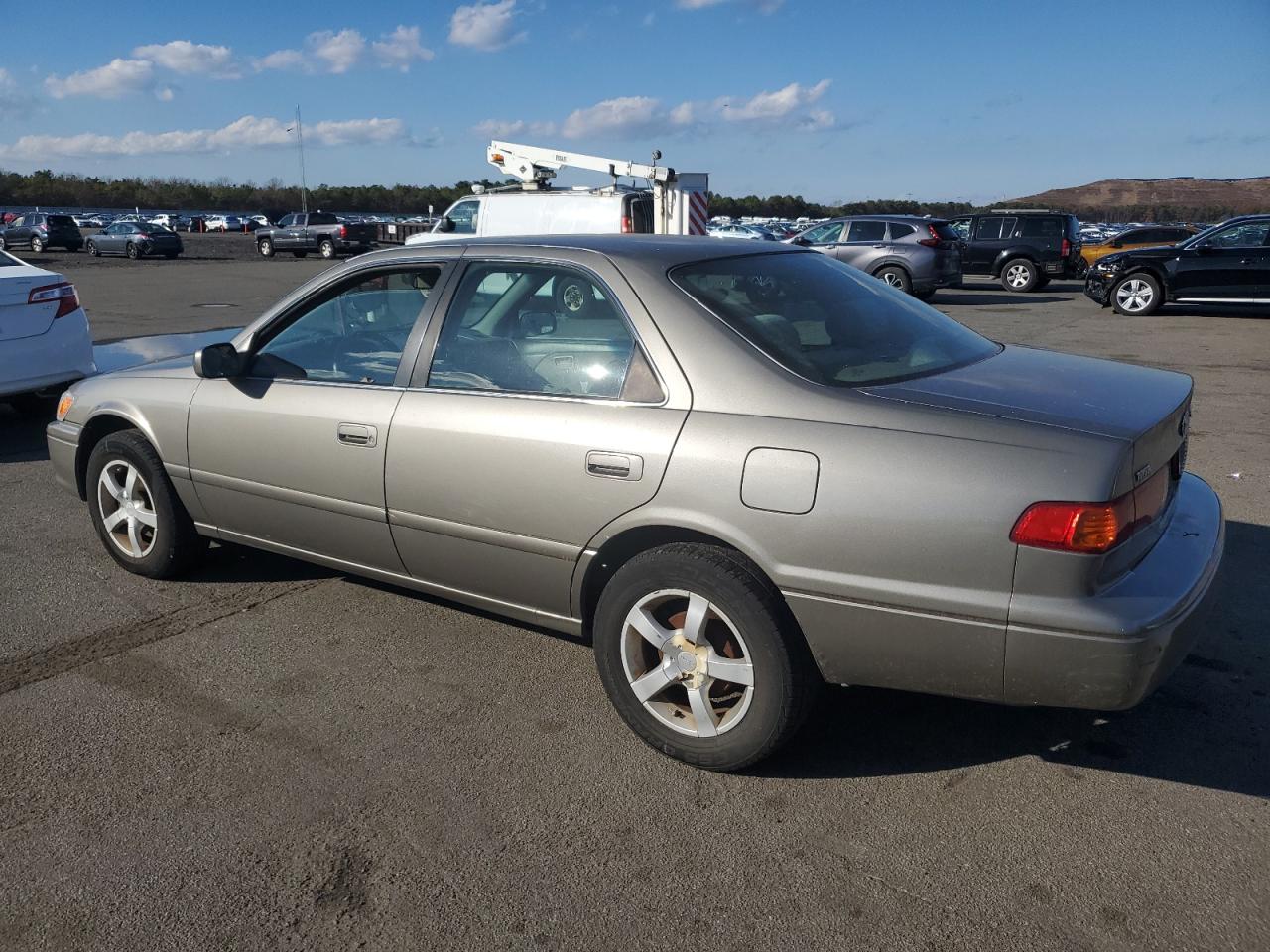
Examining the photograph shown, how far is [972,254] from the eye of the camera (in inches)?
905

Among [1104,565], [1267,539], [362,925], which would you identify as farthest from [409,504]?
[1267,539]

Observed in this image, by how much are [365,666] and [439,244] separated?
5.31ft

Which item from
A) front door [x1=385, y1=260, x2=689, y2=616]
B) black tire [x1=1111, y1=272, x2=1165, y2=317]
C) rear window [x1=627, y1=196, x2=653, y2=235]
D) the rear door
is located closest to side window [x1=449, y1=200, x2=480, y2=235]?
rear window [x1=627, y1=196, x2=653, y2=235]

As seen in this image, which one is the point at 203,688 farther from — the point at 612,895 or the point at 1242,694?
the point at 1242,694

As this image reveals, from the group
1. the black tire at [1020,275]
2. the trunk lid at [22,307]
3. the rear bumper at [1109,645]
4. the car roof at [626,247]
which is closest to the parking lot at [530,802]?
the rear bumper at [1109,645]

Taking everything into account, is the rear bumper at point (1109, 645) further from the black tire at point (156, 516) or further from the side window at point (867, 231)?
the side window at point (867, 231)

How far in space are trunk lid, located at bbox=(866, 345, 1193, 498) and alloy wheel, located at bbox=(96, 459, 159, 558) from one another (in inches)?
131

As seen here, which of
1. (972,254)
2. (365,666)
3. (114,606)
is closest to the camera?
(365,666)

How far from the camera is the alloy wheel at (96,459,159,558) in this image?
4.63 m

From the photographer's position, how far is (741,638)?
116 inches

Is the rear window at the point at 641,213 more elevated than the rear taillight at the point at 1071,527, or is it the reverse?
the rear window at the point at 641,213

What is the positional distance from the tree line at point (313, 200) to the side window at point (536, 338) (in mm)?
83042

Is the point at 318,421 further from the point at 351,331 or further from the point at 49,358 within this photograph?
the point at 49,358

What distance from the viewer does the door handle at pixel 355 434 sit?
3725mm
